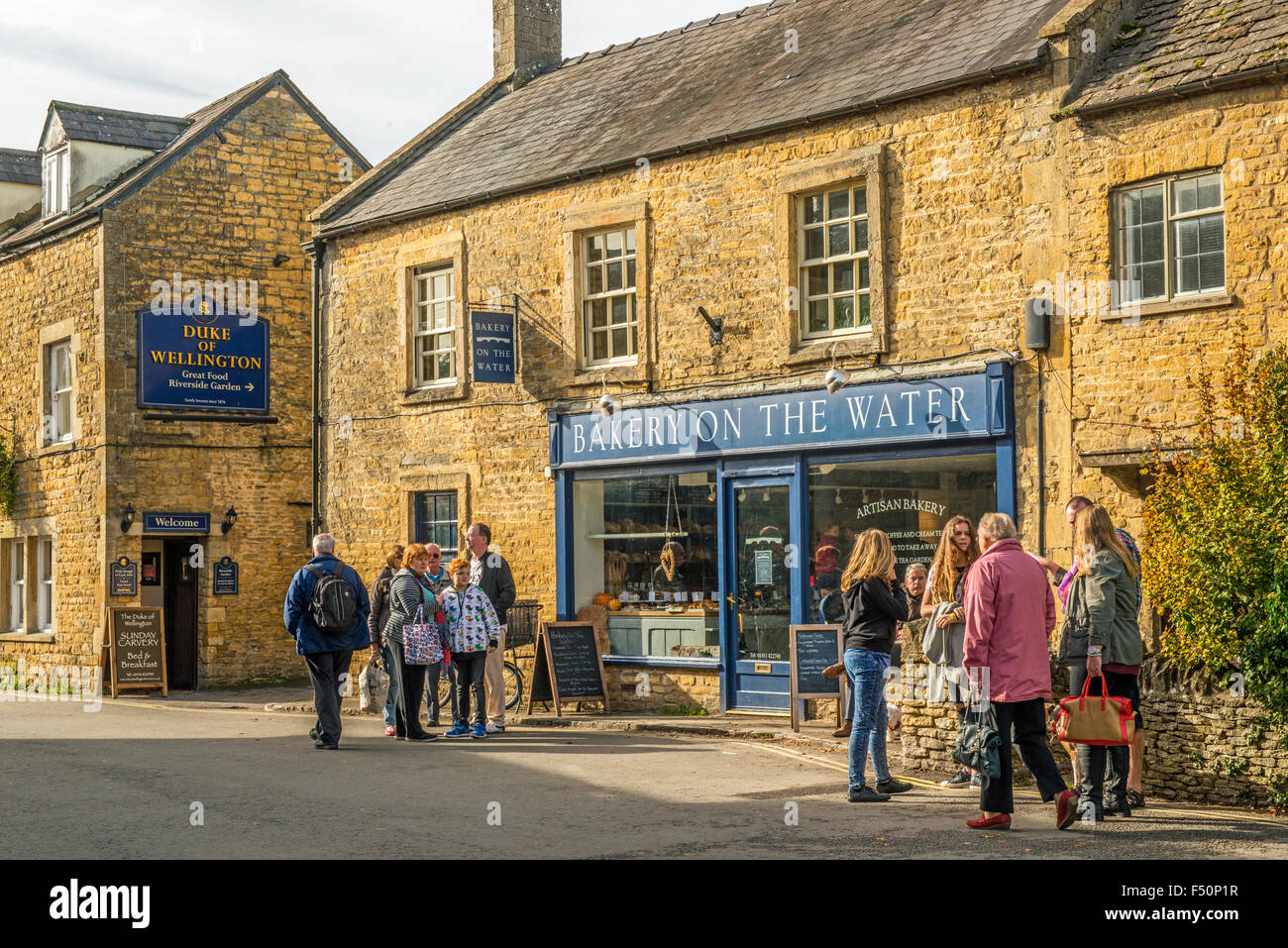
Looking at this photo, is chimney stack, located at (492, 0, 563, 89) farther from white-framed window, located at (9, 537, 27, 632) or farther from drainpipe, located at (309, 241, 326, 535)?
white-framed window, located at (9, 537, 27, 632)

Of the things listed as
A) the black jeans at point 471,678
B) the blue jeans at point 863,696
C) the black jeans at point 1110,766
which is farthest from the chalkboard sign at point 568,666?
the black jeans at point 1110,766

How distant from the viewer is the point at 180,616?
23.9 meters

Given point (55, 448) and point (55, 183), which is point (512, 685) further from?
point (55, 183)

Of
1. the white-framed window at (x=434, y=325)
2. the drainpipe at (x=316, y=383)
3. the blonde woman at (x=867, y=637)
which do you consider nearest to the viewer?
the blonde woman at (x=867, y=637)

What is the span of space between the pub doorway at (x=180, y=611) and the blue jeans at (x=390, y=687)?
9991mm

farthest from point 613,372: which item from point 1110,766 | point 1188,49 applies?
point 1110,766

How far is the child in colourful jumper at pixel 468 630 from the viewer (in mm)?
13531

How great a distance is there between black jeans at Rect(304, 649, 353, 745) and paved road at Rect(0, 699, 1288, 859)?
0.25 meters

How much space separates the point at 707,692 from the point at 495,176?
23.7ft

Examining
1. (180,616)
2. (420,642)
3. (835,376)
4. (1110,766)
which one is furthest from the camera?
(180,616)

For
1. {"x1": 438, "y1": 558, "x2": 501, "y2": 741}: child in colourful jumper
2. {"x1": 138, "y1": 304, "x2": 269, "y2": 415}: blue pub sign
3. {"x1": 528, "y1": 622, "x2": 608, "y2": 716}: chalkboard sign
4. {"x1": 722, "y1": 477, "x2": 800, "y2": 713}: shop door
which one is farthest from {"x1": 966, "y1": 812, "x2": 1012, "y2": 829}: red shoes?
{"x1": 138, "y1": 304, "x2": 269, "y2": 415}: blue pub sign

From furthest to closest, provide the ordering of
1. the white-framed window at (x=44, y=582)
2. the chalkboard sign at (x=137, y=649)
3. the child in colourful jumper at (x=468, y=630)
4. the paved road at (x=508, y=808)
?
the white-framed window at (x=44, y=582), the chalkboard sign at (x=137, y=649), the child in colourful jumper at (x=468, y=630), the paved road at (x=508, y=808)

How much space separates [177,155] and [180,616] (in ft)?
24.3

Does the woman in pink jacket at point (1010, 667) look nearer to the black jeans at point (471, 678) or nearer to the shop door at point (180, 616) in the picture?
the black jeans at point (471, 678)
